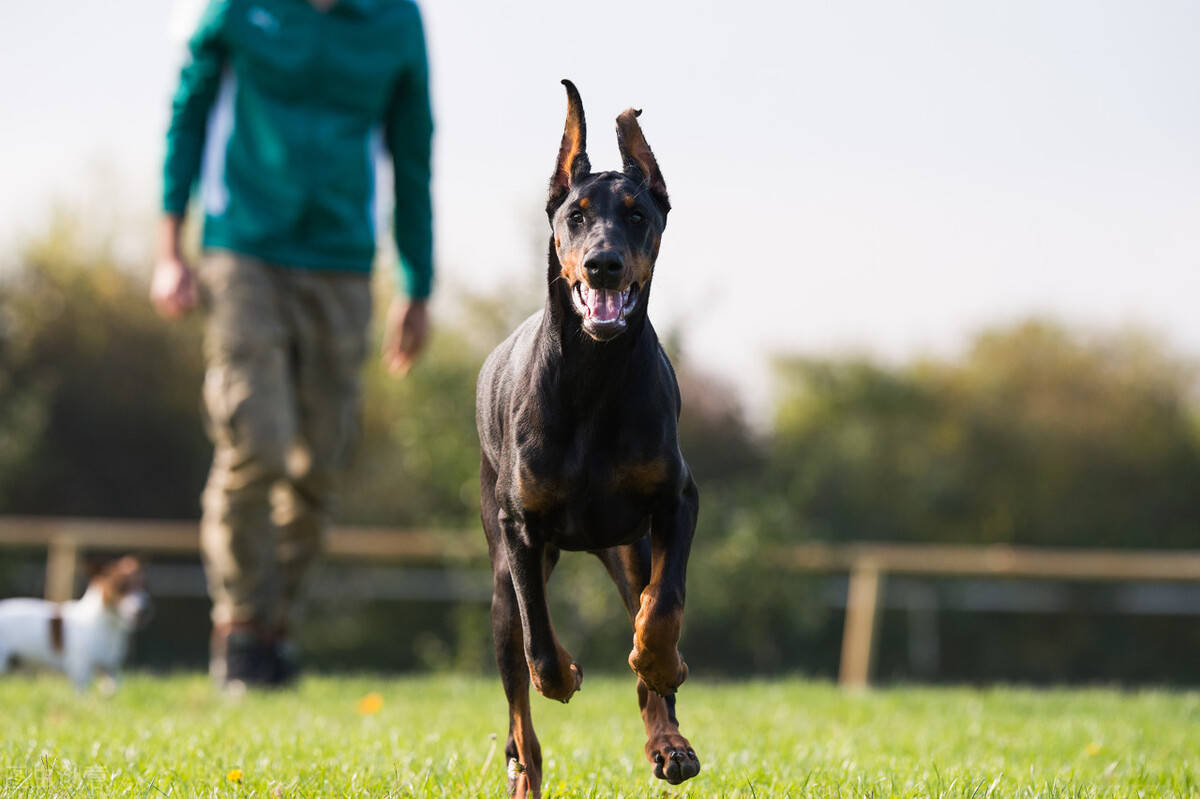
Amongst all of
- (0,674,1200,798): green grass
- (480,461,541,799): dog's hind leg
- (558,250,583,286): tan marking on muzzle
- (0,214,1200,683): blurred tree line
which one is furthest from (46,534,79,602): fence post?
(558,250,583,286): tan marking on muzzle

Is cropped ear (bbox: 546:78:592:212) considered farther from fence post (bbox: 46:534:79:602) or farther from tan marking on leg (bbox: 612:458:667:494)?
fence post (bbox: 46:534:79:602)

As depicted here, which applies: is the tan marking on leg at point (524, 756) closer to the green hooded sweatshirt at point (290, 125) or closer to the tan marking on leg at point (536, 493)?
the tan marking on leg at point (536, 493)

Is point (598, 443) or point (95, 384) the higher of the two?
point (598, 443)

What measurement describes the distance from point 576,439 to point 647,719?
0.65 m

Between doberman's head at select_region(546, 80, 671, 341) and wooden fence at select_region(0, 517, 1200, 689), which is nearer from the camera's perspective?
doberman's head at select_region(546, 80, 671, 341)

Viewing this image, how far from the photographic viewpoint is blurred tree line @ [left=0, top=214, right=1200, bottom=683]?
35.3 ft

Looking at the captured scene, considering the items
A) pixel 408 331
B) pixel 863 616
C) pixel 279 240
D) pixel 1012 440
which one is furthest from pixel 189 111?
pixel 1012 440

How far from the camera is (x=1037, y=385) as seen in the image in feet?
45.3

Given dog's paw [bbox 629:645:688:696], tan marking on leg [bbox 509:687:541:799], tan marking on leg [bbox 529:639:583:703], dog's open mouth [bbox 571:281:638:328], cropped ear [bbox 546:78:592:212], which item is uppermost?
cropped ear [bbox 546:78:592:212]

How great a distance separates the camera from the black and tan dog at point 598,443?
2529 millimetres

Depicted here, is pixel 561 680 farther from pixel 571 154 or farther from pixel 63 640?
pixel 63 640

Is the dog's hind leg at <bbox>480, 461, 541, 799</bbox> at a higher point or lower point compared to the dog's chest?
lower

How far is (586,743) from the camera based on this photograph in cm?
420

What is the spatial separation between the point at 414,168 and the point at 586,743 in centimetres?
286
